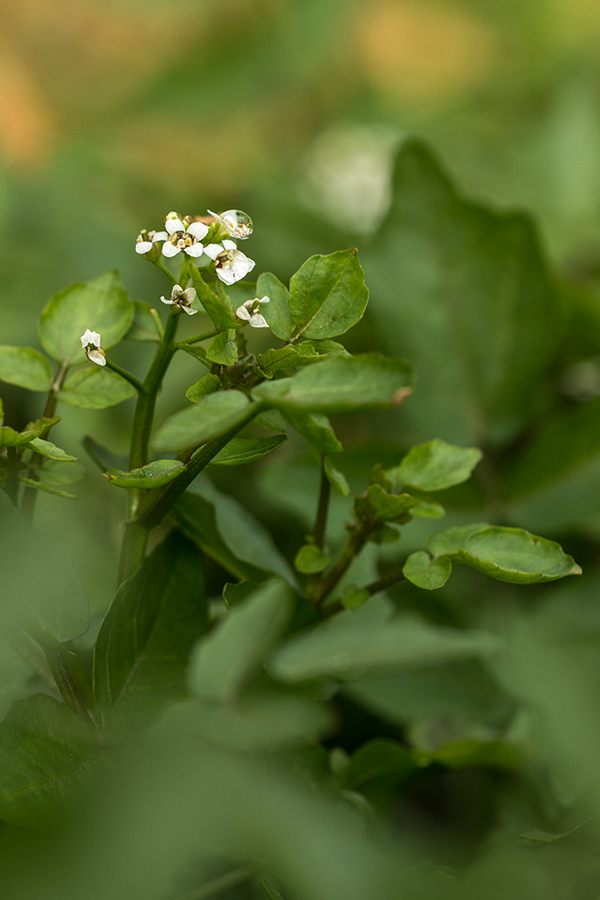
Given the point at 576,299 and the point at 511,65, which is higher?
the point at 511,65

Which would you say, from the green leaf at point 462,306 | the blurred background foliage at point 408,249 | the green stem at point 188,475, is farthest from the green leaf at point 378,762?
the green leaf at point 462,306

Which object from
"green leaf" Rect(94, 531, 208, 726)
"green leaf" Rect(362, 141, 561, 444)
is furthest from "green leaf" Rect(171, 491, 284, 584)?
"green leaf" Rect(362, 141, 561, 444)

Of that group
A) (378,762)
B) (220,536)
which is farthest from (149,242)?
(378,762)

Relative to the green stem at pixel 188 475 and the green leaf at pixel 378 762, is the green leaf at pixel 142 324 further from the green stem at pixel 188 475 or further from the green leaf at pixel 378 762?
the green leaf at pixel 378 762

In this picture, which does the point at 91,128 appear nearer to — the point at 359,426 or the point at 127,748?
the point at 359,426

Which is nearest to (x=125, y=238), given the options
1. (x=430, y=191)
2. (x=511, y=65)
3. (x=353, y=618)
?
(x=430, y=191)
